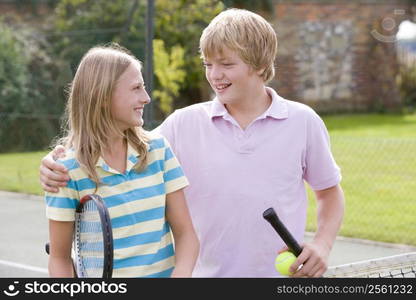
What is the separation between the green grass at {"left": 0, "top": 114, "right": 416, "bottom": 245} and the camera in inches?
328

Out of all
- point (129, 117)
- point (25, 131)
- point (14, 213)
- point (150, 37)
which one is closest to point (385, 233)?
point (150, 37)

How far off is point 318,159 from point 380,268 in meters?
0.46

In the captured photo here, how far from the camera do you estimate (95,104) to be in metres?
2.64

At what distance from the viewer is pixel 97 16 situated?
14.1 metres

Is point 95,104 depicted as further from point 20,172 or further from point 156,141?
point 20,172

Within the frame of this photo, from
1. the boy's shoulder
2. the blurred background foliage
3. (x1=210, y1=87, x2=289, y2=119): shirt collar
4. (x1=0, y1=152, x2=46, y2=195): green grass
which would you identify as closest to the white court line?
(x1=0, y1=152, x2=46, y2=195): green grass

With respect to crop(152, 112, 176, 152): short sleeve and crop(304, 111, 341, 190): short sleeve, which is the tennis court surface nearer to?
crop(152, 112, 176, 152): short sleeve

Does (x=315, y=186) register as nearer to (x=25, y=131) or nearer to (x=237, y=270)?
(x=237, y=270)

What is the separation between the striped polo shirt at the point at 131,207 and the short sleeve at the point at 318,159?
55cm

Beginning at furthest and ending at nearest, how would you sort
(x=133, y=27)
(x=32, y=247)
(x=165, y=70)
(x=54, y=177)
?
(x=165, y=70)
(x=133, y=27)
(x=32, y=247)
(x=54, y=177)

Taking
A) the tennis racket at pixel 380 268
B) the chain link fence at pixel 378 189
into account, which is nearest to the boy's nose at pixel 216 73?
the tennis racket at pixel 380 268

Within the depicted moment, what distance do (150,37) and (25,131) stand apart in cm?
554

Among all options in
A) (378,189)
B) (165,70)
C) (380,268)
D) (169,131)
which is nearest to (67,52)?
(165,70)

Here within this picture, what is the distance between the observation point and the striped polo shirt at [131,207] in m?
2.57
